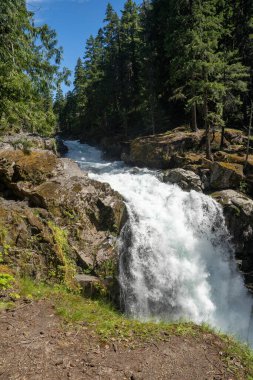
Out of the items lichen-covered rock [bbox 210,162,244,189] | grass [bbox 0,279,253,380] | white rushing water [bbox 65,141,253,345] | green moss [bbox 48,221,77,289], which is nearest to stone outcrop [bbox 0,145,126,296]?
green moss [bbox 48,221,77,289]

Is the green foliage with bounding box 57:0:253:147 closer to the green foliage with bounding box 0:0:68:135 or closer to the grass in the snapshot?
the green foliage with bounding box 0:0:68:135

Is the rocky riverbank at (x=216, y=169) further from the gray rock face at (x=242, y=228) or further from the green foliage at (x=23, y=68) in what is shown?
the green foliage at (x=23, y=68)

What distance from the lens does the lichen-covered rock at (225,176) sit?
757 inches

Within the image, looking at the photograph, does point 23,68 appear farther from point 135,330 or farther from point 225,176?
point 225,176

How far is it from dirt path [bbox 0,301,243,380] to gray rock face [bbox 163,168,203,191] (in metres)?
12.7

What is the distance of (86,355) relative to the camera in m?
5.62

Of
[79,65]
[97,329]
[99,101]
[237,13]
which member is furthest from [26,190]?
[79,65]

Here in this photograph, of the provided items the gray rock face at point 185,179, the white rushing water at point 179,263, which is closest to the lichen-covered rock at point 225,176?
the gray rock face at point 185,179

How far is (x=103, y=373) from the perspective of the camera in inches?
207

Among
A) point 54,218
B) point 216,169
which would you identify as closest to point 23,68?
point 54,218

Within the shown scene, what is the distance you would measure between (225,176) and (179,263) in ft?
24.4

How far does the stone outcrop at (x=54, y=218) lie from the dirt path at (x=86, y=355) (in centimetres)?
337

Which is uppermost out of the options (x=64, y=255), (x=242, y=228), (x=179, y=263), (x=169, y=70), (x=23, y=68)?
(x=169, y=70)

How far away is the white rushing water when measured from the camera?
1342cm
